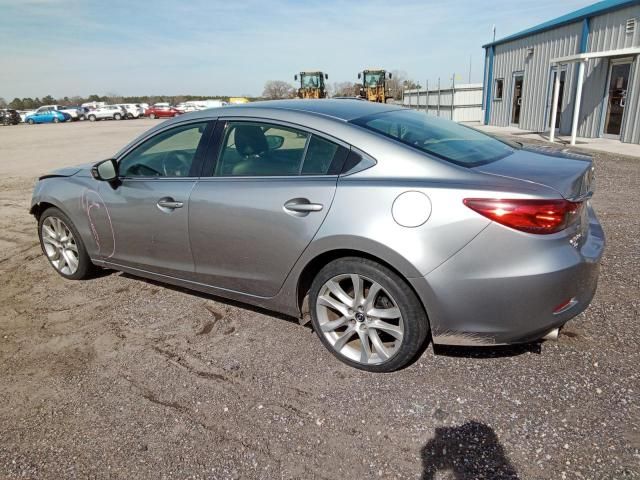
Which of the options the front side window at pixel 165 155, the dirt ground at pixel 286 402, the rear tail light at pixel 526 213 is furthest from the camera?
the front side window at pixel 165 155

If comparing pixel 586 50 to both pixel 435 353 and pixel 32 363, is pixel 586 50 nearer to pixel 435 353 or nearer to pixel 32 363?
pixel 435 353

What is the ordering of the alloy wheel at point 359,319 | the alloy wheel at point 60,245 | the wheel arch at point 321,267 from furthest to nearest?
the alloy wheel at point 60,245 → the alloy wheel at point 359,319 → the wheel arch at point 321,267

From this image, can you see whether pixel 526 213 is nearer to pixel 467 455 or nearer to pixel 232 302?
pixel 467 455

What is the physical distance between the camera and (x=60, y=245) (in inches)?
180

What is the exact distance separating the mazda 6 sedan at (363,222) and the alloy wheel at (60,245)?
0.77 m

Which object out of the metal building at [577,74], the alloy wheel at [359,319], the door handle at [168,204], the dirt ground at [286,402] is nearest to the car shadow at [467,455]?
the dirt ground at [286,402]

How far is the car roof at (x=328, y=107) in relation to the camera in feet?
10.2

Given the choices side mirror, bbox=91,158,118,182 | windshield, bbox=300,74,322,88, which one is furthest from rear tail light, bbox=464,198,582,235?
windshield, bbox=300,74,322,88

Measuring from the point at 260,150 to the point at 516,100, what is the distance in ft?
69.6

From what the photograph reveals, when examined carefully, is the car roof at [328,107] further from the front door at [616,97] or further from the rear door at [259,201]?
the front door at [616,97]

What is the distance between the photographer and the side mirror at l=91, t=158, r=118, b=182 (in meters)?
3.78

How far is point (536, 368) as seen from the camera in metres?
2.87

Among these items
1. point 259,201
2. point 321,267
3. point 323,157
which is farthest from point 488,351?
point 259,201

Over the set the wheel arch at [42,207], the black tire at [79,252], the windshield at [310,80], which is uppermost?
the windshield at [310,80]
